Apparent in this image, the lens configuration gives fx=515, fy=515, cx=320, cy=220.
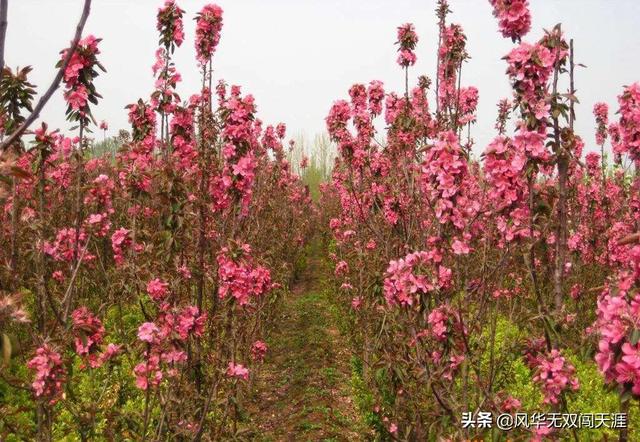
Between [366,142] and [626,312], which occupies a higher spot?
[366,142]

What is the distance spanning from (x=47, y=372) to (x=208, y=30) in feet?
12.4

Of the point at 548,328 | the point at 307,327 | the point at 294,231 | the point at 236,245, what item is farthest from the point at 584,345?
the point at 294,231

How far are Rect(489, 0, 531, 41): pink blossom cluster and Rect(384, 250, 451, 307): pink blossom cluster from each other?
5.00 ft

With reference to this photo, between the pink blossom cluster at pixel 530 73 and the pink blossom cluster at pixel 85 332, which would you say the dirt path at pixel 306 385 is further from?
the pink blossom cluster at pixel 530 73

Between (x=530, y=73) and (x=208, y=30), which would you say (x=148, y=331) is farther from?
(x=208, y=30)

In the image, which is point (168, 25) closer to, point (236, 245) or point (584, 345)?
point (236, 245)

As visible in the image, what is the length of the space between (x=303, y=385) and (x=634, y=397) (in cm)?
598

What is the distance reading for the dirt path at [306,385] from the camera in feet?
19.4

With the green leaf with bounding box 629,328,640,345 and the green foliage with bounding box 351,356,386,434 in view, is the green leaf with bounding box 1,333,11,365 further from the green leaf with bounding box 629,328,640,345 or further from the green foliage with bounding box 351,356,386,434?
the green foliage with bounding box 351,356,386,434

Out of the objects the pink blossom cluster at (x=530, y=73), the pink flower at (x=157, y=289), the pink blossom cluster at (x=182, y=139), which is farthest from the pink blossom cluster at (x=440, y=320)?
the pink blossom cluster at (x=182, y=139)

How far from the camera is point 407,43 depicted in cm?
681

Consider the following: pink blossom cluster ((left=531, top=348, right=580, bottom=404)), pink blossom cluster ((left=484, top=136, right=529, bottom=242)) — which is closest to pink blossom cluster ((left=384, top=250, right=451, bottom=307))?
pink blossom cluster ((left=484, top=136, right=529, bottom=242))

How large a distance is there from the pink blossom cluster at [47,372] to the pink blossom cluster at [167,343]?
686 millimetres

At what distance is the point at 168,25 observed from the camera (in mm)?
5301
